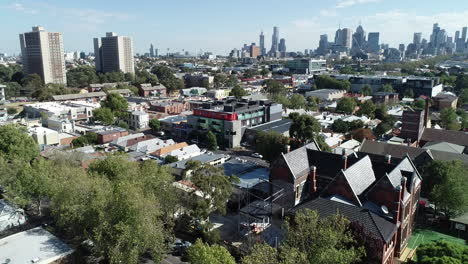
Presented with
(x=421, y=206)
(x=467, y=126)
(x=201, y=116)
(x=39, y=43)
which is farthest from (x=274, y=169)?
(x=39, y=43)

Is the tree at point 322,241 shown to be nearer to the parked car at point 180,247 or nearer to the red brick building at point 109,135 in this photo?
the parked car at point 180,247

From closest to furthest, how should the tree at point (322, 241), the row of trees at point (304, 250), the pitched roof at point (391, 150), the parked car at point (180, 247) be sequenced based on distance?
the row of trees at point (304, 250) → the tree at point (322, 241) → the parked car at point (180, 247) → the pitched roof at point (391, 150)

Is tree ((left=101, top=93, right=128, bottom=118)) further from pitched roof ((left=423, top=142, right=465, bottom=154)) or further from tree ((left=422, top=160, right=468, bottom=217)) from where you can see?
tree ((left=422, top=160, right=468, bottom=217))

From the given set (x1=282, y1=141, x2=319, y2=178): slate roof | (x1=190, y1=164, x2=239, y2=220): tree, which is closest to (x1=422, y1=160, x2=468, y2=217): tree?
(x1=282, y1=141, x2=319, y2=178): slate roof

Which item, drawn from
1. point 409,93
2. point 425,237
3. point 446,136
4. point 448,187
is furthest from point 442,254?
point 409,93

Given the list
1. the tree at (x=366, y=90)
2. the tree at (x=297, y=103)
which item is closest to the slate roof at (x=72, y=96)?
the tree at (x=297, y=103)

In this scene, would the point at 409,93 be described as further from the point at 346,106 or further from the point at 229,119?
the point at 229,119
